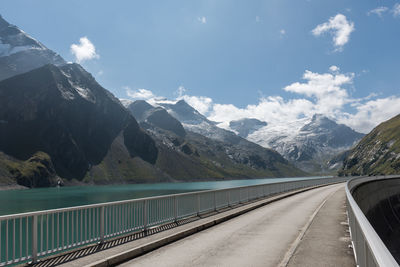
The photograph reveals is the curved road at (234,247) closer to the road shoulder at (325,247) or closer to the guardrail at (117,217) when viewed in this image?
the road shoulder at (325,247)

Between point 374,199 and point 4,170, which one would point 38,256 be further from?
point 4,170

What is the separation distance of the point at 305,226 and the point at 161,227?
6493mm

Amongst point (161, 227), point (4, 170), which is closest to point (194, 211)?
point (161, 227)

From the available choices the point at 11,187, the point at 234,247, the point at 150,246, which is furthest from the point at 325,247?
the point at 11,187

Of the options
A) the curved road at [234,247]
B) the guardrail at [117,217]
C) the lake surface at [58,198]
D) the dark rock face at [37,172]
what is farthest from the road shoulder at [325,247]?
the dark rock face at [37,172]

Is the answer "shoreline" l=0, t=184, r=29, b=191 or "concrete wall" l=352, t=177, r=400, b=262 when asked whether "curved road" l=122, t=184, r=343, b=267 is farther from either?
"shoreline" l=0, t=184, r=29, b=191

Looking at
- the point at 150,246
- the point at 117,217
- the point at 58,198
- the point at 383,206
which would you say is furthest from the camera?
the point at 58,198

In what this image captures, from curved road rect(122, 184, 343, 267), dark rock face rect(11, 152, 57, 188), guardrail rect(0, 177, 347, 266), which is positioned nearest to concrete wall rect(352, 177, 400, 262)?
guardrail rect(0, 177, 347, 266)

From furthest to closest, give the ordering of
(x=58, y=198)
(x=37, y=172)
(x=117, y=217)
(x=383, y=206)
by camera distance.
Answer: (x=37, y=172)
(x=58, y=198)
(x=383, y=206)
(x=117, y=217)

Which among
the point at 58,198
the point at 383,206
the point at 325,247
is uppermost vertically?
the point at 325,247

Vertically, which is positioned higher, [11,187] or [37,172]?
[37,172]

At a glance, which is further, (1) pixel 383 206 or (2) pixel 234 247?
(1) pixel 383 206

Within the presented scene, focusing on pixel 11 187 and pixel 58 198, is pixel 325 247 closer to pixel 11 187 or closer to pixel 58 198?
pixel 58 198

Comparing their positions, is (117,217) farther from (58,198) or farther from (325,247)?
(58,198)
